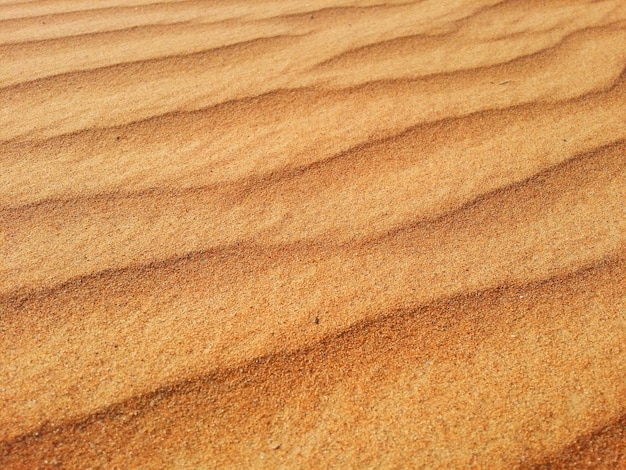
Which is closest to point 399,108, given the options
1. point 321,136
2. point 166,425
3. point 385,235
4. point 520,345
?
point 321,136

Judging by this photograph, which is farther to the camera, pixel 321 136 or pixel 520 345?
pixel 321 136

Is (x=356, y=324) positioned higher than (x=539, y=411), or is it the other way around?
(x=356, y=324)

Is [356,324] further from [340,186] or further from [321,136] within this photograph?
[321,136]

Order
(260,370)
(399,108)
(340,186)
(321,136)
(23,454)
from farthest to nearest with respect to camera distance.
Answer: (399,108) < (321,136) < (340,186) < (260,370) < (23,454)

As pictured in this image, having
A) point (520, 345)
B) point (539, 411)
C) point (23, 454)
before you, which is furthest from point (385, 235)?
point (23, 454)

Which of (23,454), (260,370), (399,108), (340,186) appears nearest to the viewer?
(23,454)

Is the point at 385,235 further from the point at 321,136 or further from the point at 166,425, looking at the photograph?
the point at 166,425

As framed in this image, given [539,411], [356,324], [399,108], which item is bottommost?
[539,411]
